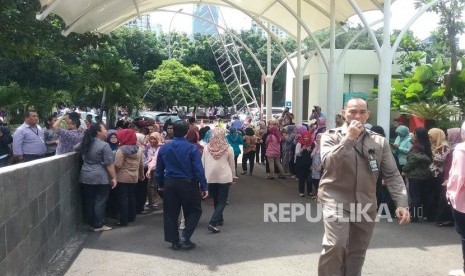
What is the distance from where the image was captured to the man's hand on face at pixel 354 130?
418 centimetres

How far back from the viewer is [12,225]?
178 inches

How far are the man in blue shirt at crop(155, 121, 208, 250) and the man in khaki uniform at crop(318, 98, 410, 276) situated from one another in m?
2.66

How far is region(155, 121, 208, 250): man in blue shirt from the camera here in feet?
22.8

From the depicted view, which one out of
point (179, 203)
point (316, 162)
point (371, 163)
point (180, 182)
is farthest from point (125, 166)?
point (371, 163)

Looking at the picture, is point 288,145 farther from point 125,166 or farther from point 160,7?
point 160,7

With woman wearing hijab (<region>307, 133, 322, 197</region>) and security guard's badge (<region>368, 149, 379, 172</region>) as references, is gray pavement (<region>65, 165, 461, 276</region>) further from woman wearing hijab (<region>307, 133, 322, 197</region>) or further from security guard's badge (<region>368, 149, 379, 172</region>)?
security guard's badge (<region>368, 149, 379, 172</region>)

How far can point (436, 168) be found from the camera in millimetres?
8703

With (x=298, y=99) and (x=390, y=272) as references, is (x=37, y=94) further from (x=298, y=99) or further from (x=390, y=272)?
(x=390, y=272)

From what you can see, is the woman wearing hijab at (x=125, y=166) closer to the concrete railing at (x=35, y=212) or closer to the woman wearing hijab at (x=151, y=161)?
the concrete railing at (x=35, y=212)

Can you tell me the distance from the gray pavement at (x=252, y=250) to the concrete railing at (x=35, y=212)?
46 cm

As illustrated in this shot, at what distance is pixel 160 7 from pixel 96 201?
64.6 ft

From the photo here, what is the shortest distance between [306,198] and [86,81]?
24.3 feet

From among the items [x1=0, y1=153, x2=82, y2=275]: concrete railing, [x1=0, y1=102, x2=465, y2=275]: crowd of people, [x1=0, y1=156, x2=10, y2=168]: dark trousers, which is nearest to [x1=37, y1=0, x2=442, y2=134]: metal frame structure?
[x1=0, y1=102, x2=465, y2=275]: crowd of people

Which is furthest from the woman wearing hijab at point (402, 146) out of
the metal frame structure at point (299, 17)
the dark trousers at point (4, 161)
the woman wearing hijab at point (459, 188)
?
the dark trousers at point (4, 161)
